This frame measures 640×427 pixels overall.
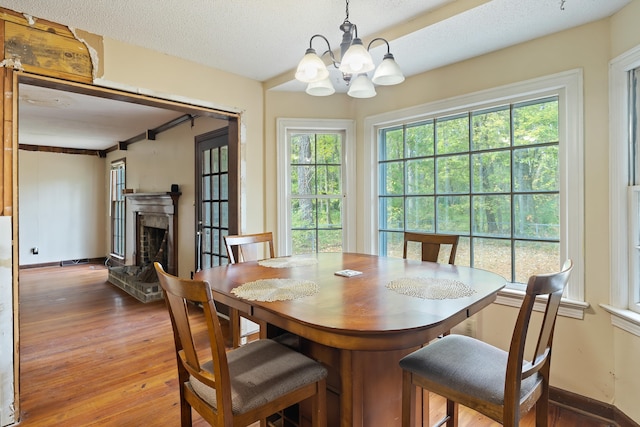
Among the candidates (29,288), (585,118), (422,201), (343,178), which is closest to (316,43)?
(343,178)

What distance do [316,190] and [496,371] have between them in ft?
7.70

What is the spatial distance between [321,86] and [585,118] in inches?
62.7

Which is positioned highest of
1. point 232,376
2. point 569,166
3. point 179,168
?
point 179,168

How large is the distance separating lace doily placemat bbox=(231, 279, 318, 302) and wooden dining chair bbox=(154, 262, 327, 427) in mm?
214

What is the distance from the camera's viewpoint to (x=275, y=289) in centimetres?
153

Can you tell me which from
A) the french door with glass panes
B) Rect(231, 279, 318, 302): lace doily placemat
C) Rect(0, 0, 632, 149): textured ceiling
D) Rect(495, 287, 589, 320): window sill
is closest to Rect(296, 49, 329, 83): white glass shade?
Rect(0, 0, 632, 149): textured ceiling

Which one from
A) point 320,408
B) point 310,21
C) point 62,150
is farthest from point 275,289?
point 62,150

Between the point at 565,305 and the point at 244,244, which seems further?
the point at 244,244

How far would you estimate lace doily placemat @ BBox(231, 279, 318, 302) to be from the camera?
142 centimetres

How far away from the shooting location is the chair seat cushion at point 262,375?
1212 mm

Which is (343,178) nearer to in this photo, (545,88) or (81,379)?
(545,88)

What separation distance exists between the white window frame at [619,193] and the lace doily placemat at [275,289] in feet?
5.67

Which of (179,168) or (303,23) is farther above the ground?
(303,23)

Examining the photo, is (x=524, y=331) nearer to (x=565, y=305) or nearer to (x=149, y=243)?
(x=565, y=305)
